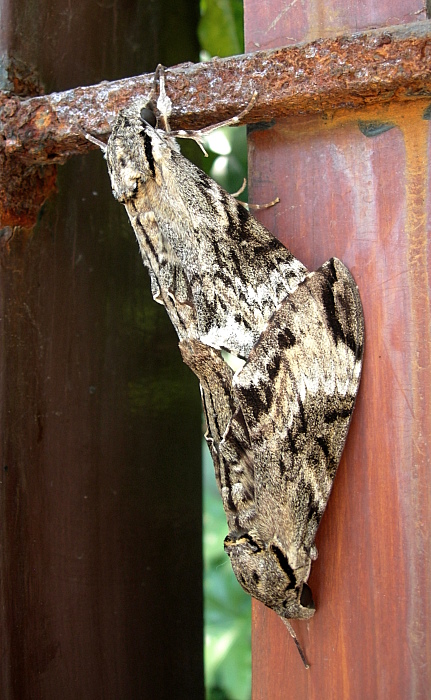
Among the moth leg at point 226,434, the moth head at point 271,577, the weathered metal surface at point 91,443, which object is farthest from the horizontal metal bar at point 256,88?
the moth head at point 271,577

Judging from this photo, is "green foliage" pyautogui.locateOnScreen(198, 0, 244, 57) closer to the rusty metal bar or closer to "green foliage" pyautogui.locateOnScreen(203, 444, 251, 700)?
the rusty metal bar

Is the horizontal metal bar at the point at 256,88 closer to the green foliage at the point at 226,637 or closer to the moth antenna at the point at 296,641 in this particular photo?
the moth antenna at the point at 296,641

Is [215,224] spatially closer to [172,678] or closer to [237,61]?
[237,61]

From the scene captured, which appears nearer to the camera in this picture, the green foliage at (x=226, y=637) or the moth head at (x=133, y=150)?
the moth head at (x=133, y=150)

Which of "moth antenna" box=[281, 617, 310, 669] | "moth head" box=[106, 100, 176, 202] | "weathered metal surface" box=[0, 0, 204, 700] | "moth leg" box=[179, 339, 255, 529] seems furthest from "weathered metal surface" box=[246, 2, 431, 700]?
"weathered metal surface" box=[0, 0, 204, 700]

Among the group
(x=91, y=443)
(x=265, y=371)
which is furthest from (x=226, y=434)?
(x=91, y=443)

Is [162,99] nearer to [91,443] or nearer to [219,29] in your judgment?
[91,443]
